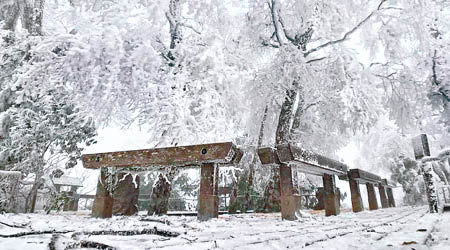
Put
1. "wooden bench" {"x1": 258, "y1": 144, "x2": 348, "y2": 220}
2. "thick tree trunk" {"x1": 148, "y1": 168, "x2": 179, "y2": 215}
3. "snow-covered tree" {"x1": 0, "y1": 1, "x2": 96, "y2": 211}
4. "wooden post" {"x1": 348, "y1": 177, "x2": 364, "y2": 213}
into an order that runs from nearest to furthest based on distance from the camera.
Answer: "wooden bench" {"x1": 258, "y1": 144, "x2": 348, "y2": 220}, "wooden post" {"x1": 348, "y1": 177, "x2": 364, "y2": 213}, "thick tree trunk" {"x1": 148, "y1": 168, "x2": 179, "y2": 215}, "snow-covered tree" {"x1": 0, "y1": 1, "x2": 96, "y2": 211}

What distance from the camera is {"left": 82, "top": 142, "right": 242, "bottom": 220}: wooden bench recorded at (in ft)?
10.2

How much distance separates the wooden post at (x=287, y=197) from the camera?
3.25 m

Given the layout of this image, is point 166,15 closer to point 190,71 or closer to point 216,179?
point 190,71

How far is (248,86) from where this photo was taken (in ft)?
26.5

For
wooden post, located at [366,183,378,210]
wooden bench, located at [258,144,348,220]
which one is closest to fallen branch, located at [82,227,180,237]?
wooden bench, located at [258,144,348,220]

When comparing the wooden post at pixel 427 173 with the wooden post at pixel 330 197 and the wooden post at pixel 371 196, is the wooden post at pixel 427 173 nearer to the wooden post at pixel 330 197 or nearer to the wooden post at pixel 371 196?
the wooden post at pixel 330 197

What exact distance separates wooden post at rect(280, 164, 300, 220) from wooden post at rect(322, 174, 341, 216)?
1.25 metres

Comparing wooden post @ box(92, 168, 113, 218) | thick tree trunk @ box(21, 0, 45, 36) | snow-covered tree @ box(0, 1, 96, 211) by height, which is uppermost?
thick tree trunk @ box(21, 0, 45, 36)

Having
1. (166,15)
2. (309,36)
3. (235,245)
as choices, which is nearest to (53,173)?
(166,15)

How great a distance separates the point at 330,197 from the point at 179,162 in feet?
8.42

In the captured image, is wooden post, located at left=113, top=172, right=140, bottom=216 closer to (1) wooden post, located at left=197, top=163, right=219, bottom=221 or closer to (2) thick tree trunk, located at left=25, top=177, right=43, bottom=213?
(2) thick tree trunk, located at left=25, top=177, right=43, bottom=213

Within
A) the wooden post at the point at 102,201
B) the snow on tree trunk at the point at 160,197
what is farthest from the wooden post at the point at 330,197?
the wooden post at the point at 102,201

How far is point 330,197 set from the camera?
4410 mm

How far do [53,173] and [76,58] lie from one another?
366 centimetres
